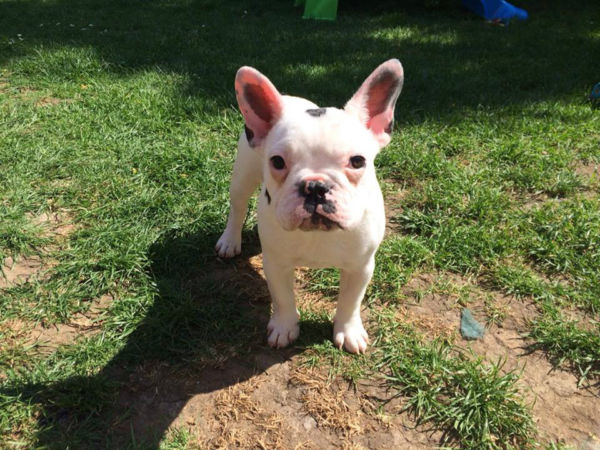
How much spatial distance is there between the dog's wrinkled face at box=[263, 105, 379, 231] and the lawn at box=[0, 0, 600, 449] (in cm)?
115

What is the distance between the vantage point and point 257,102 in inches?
93.3

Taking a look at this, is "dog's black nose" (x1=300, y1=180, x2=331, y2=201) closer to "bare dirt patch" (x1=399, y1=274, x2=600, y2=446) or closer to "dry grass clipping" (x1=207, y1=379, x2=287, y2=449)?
"dry grass clipping" (x1=207, y1=379, x2=287, y2=449)

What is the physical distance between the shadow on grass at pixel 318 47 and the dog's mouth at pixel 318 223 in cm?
364

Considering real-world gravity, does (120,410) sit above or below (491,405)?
below

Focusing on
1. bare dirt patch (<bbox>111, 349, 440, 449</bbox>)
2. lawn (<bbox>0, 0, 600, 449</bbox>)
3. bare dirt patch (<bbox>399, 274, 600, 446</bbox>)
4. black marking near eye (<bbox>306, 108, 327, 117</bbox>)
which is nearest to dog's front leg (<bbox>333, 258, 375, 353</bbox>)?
lawn (<bbox>0, 0, 600, 449</bbox>)

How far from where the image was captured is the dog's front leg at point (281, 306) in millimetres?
2711

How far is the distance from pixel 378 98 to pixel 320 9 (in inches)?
308

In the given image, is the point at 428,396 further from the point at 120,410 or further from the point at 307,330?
the point at 120,410

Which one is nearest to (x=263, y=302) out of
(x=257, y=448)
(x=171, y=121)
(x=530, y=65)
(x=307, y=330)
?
(x=307, y=330)

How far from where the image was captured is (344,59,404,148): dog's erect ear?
2.34 metres

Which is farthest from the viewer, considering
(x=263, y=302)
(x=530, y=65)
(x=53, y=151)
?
(x=530, y=65)

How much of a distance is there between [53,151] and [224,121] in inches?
Answer: 68.5

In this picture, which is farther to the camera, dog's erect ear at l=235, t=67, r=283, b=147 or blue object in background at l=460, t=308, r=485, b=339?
blue object in background at l=460, t=308, r=485, b=339

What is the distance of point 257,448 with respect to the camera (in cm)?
251
